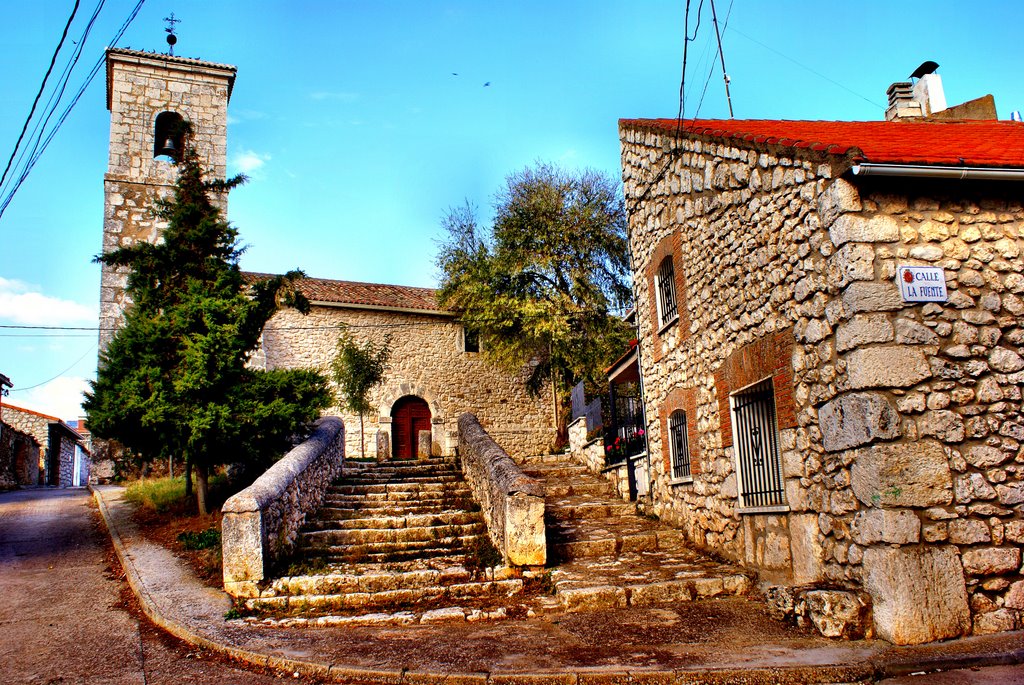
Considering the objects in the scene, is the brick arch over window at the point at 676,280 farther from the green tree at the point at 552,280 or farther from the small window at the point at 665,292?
the green tree at the point at 552,280

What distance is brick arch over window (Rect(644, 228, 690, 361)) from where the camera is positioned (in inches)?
350

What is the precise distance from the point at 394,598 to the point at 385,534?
1967 millimetres

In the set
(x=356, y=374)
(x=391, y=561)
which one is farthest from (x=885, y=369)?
(x=356, y=374)

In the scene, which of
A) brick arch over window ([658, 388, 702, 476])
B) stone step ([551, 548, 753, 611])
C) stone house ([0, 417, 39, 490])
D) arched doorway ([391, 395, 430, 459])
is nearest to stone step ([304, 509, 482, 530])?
stone step ([551, 548, 753, 611])

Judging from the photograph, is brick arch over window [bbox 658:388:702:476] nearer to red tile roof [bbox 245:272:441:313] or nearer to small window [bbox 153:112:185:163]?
red tile roof [bbox 245:272:441:313]

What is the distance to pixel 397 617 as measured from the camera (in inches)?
255

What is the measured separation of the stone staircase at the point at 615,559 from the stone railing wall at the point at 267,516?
297 cm

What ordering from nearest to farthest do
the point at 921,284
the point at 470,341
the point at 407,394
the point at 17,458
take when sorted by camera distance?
the point at 921,284 < the point at 407,394 < the point at 470,341 < the point at 17,458

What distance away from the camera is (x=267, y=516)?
24.7 ft

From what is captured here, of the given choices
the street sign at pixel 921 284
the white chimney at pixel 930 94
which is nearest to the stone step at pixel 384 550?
the street sign at pixel 921 284

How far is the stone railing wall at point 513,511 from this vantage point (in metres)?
7.71

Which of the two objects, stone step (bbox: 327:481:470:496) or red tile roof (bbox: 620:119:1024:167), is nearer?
red tile roof (bbox: 620:119:1024:167)

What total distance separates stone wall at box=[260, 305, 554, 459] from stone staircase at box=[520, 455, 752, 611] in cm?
994

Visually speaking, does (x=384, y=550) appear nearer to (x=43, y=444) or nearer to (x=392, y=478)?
(x=392, y=478)
